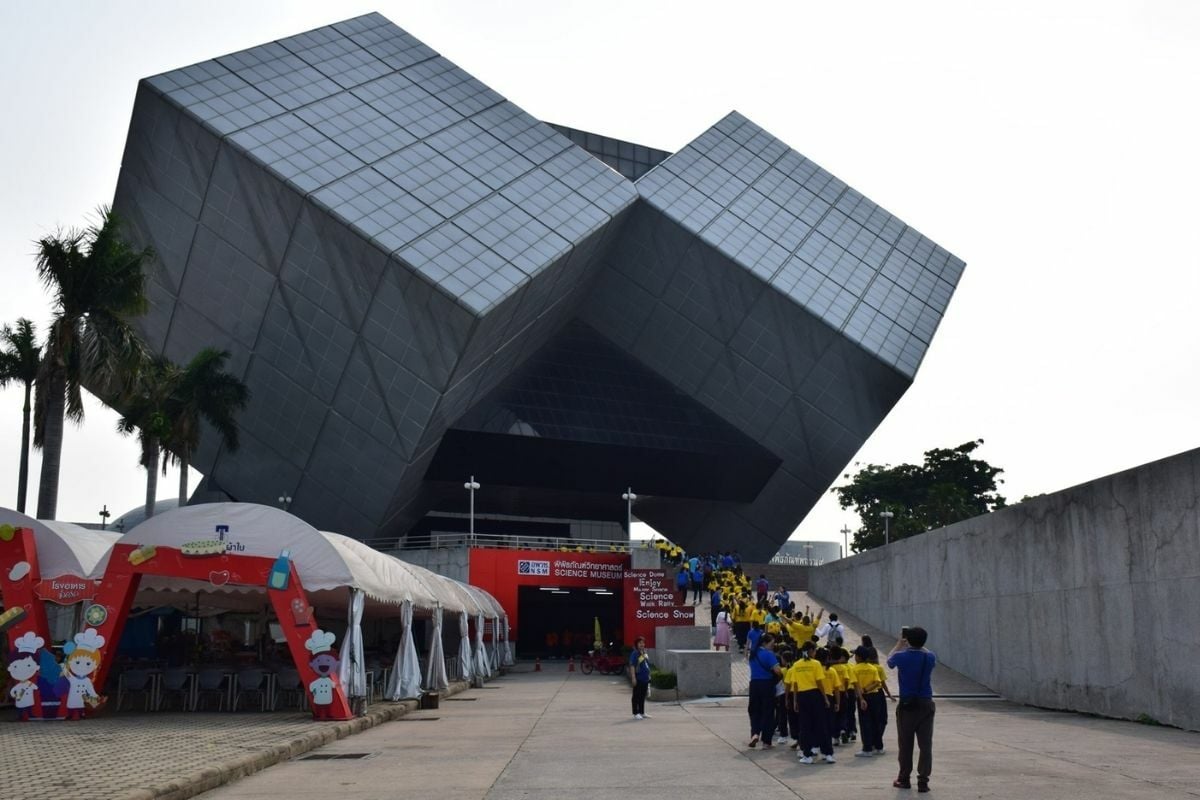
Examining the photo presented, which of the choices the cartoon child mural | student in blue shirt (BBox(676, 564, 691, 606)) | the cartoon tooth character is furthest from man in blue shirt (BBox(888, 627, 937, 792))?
student in blue shirt (BBox(676, 564, 691, 606))

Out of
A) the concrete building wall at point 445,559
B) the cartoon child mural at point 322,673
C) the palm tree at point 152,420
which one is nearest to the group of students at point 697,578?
the concrete building wall at point 445,559

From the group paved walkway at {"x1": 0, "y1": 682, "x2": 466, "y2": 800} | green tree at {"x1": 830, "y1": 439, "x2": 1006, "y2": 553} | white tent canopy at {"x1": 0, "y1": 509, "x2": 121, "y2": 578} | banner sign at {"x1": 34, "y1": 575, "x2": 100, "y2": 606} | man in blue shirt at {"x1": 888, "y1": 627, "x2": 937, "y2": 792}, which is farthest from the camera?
green tree at {"x1": 830, "y1": 439, "x2": 1006, "y2": 553}

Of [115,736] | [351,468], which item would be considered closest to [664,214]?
[351,468]

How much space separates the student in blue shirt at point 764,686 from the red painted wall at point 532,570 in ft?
109

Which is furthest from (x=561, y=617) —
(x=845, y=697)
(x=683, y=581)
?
(x=845, y=697)

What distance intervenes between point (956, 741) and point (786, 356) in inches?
1593

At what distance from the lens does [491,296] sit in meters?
44.0

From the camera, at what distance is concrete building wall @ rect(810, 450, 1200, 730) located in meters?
18.0

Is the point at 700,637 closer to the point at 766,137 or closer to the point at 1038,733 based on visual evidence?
the point at 1038,733

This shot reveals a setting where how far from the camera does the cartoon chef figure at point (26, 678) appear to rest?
1947cm

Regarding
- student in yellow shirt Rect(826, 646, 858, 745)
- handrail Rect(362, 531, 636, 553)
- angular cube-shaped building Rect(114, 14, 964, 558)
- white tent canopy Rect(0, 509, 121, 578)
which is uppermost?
angular cube-shaped building Rect(114, 14, 964, 558)

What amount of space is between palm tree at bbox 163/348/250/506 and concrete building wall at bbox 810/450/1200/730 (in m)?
29.8

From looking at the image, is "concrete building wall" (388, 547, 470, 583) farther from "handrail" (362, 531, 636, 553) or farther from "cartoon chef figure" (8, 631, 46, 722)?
"cartoon chef figure" (8, 631, 46, 722)

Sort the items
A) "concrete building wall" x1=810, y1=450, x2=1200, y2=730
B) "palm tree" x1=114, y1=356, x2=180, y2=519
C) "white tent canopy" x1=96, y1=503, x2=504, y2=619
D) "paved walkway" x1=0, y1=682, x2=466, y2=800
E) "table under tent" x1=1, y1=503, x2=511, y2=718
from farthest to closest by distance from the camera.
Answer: "palm tree" x1=114, y1=356, x2=180, y2=519 → "white tent canopy" x1=96, y1=503, x2=504, y2=619 → "table under tent" x1=1, y1=503, x2=511, y2=718 → "concrete building wall" x1=810, y1=450, x2=1200, y2=730 → "paved walkway" x1=0, y1=682, x2=466, y2=800
